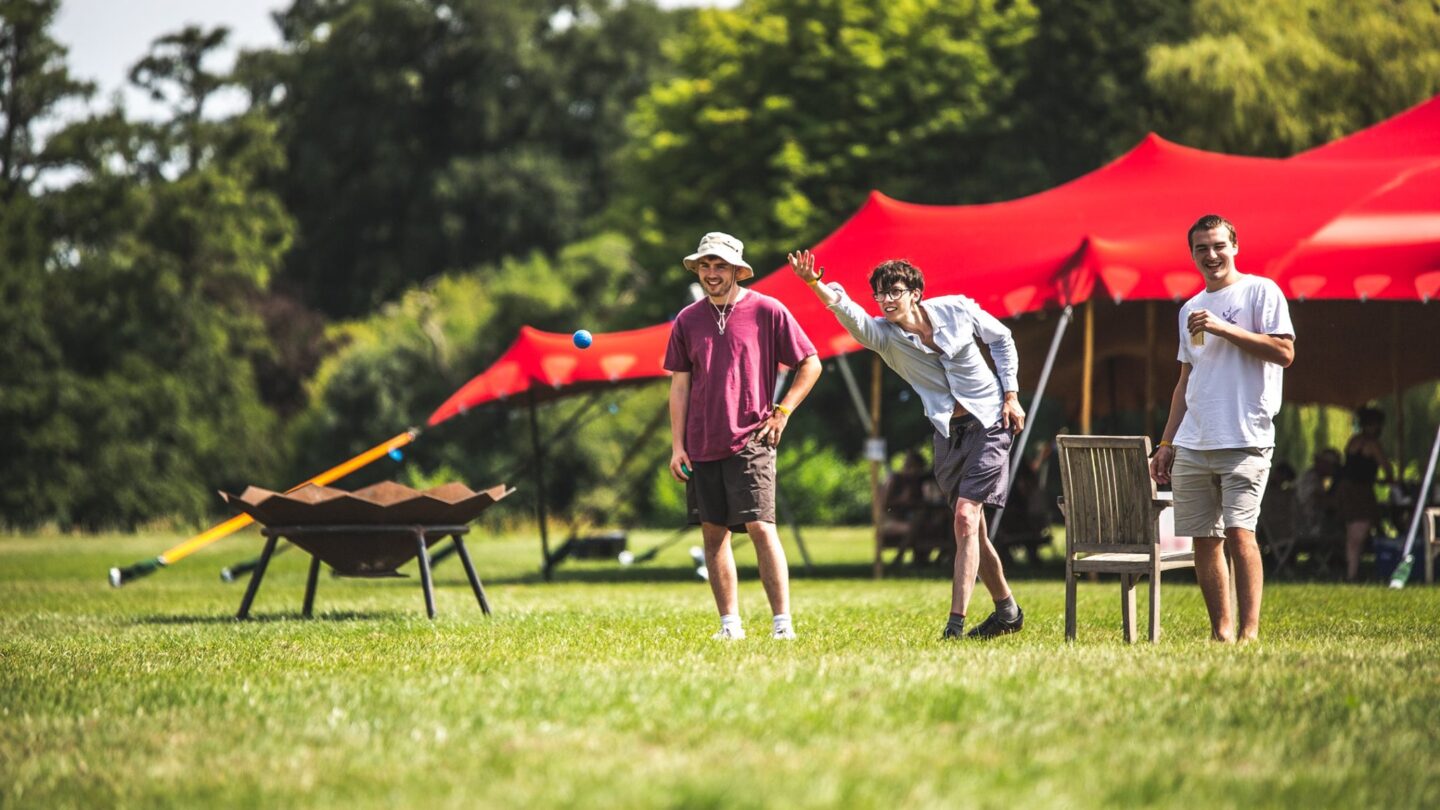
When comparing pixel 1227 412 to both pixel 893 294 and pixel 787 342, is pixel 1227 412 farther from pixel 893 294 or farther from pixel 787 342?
pixel 787 342

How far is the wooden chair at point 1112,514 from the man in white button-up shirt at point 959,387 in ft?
1.08

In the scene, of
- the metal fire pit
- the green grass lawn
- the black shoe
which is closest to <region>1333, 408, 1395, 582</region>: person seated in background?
the green grass lawn

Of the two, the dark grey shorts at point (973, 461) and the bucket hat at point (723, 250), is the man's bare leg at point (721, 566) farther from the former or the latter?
the bucket hat at point (723, 250)

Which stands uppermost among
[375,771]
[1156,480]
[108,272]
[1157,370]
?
[108,272]

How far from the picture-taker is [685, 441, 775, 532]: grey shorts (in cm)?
782

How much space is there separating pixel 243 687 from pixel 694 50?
32208mm

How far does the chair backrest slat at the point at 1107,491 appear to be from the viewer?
7.87m

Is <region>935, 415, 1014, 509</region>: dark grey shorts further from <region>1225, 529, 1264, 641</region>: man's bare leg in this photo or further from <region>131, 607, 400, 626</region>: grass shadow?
<region>131, 607, 400, 626</region>: grass shadow

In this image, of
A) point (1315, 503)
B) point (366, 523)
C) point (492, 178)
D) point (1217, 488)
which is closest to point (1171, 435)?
point (1217, 488)

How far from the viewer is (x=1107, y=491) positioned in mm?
8031

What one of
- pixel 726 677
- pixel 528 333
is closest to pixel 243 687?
pixel 726 677

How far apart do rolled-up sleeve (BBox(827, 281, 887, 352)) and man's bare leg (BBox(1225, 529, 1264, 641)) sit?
1434 millimetres

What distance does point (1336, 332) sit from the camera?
1862 cm

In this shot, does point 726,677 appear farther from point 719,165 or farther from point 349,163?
point 349,163
